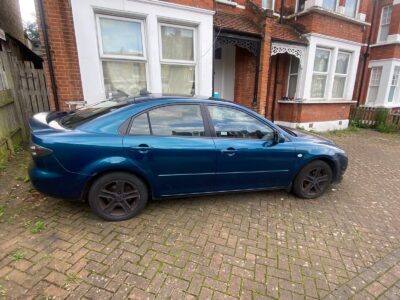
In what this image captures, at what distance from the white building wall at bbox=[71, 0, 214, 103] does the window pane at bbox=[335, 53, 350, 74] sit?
6.22 m

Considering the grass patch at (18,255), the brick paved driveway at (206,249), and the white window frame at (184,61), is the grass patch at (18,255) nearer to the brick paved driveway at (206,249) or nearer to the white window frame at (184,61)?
the brick paved driveway at (206,249)

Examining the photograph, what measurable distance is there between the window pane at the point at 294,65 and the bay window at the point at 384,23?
6080mm

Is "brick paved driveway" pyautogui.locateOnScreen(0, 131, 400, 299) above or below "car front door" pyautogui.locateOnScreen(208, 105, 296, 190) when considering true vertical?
below

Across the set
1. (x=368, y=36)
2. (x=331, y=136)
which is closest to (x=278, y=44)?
(x=331, y=136)

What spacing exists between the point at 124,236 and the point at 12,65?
524cm

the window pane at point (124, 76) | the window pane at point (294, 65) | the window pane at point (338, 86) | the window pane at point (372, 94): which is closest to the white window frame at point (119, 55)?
the window pane at point (124, 76)

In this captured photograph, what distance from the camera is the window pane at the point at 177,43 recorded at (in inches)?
222

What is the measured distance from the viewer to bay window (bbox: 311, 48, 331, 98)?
860 cm

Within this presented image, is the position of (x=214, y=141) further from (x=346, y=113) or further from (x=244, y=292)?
(x=346, y=113)

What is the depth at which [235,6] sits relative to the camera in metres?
7.40

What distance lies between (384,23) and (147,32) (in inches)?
488

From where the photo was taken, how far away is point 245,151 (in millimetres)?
3057

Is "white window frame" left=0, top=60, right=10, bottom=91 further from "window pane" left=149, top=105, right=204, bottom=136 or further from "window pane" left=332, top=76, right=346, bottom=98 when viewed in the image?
"window pane" left=332, top=76, right=346, bottom=98

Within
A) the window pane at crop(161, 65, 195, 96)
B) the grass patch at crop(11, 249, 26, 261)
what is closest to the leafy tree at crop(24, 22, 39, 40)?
the window pane at crop(161, 65, 195, 96)
